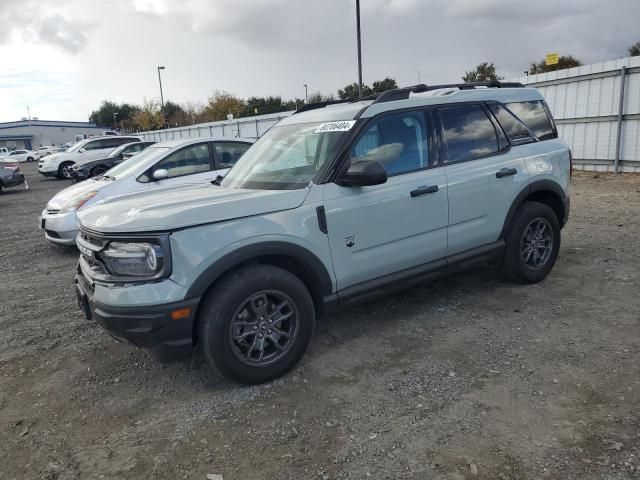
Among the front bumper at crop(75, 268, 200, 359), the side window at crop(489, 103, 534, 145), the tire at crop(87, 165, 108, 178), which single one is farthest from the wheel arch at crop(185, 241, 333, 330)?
the tire at crop(87, 165, 108, 178)

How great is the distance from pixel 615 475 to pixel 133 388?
9.68 ft

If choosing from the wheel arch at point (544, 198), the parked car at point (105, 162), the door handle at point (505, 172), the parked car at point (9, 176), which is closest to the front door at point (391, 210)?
the door handle at point (505, 172)

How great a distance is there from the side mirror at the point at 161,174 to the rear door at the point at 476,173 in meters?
4.42

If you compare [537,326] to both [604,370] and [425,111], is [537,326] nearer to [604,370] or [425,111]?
[604,370]

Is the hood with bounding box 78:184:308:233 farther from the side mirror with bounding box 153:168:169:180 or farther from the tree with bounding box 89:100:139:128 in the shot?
the tree with bounding box 89:100:139:128

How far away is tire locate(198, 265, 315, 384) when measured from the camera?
3014 mm

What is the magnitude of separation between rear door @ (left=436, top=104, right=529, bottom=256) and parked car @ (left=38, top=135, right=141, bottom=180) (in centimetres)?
1828

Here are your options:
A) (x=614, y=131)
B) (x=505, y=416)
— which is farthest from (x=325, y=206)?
(x=614, y=131)

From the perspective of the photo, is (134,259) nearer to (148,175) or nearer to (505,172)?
(505,172)

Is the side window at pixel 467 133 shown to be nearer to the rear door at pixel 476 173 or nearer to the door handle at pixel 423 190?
the rear door at pixel 476 173

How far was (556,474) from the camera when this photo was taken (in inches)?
91.3

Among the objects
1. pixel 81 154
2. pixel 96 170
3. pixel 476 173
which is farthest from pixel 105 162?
pixel 476 173

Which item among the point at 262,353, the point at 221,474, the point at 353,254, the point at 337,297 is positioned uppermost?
the point at 353,254

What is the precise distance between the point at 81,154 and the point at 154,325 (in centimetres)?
2007
